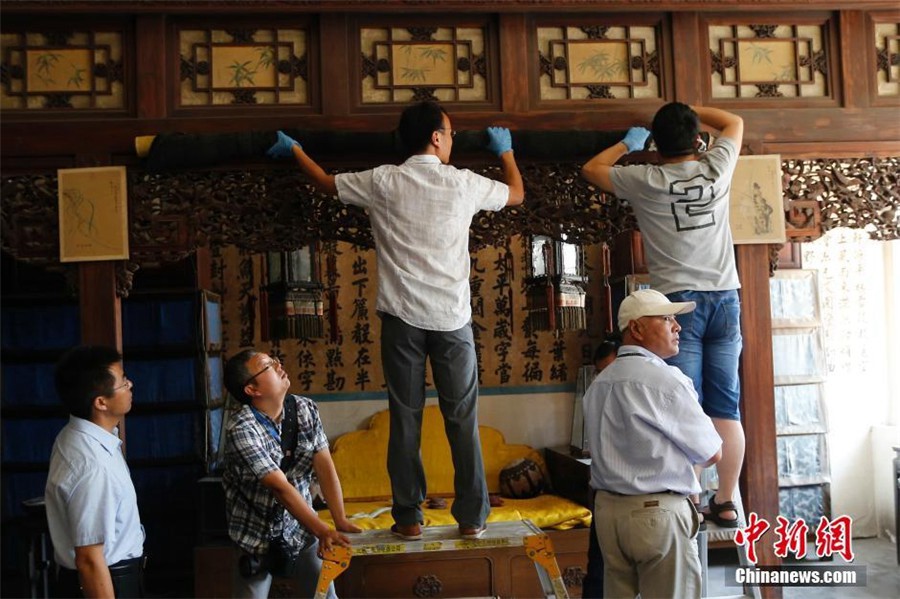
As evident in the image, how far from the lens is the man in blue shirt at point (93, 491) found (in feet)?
8.24

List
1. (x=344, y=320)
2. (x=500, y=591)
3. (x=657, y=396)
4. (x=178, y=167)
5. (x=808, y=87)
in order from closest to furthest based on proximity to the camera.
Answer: (x=657, y=396) < (x=178, y=167) < (x=808, y=87) < (x=500, y=591) < (x=344, y=320)

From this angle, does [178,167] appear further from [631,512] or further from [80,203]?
[631,512]

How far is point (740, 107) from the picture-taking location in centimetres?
389

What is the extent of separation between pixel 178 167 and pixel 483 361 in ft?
10.9

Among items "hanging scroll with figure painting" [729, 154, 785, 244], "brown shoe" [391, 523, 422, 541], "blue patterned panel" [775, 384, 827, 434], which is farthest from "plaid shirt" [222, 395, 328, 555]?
"blue patterned panel" [775, 384, 827, 434]

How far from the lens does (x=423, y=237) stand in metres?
3.17

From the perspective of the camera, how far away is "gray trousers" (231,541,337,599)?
2.94 meters

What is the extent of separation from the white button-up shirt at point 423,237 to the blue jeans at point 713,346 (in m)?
0.86

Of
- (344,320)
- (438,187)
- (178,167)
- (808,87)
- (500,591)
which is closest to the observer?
(438,187)

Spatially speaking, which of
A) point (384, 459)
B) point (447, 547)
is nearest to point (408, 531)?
point (447, 547)

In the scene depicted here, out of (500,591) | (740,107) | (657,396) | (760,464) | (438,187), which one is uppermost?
(740,107)

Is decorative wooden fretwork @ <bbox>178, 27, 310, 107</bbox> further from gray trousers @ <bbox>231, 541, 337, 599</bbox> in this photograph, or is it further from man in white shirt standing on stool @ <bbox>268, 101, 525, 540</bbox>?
gray trousers @ <bbox>231, 541, 337, 599</bbox>

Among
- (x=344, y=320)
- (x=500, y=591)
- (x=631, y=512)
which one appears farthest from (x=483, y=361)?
(x=631, y=512)

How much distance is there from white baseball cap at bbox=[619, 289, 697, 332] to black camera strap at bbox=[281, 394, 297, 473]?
115 centimetres
